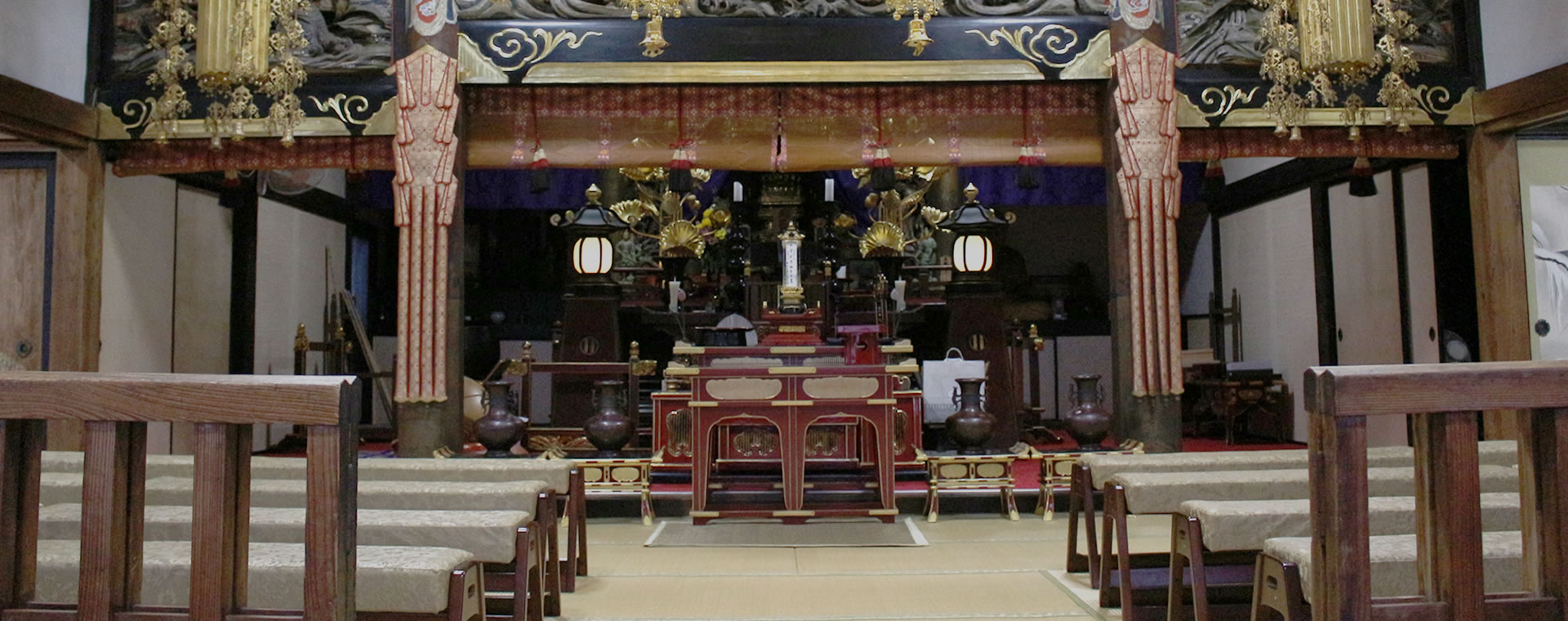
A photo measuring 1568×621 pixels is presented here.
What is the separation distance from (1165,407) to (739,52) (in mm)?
3438

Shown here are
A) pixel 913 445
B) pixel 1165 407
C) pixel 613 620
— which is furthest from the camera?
pixel 913 445

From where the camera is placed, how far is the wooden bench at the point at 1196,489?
117 inches

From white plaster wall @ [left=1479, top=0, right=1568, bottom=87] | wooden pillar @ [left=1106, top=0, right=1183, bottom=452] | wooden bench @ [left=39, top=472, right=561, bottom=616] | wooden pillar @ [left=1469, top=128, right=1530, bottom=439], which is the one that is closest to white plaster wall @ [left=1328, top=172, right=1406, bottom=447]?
wooden pillar @ [left=1469, top=128, right=1530, bottom=439]

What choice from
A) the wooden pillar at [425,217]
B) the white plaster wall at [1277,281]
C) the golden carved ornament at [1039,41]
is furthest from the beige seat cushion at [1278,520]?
the white plaster wall at [1277,281]

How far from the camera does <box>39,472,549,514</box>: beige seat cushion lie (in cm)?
281

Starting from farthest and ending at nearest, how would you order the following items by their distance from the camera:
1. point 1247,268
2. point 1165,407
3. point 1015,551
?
point 1247,268 → point 1165,407 → point 1015,551

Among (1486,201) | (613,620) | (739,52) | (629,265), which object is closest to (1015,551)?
(613,620)

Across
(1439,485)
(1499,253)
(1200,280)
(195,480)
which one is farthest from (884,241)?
(195,480)

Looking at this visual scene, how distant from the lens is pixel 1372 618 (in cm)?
160

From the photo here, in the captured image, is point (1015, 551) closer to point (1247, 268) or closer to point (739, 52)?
point (739, 52)

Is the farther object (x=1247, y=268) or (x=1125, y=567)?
(x=1247, y=268)

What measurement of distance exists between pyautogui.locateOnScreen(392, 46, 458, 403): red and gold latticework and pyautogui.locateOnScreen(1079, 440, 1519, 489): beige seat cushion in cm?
388

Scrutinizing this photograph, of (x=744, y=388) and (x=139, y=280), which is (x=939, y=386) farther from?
(x=139, y=280)

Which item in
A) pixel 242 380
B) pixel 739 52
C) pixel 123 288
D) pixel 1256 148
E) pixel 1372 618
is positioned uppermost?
pixel 739 52
